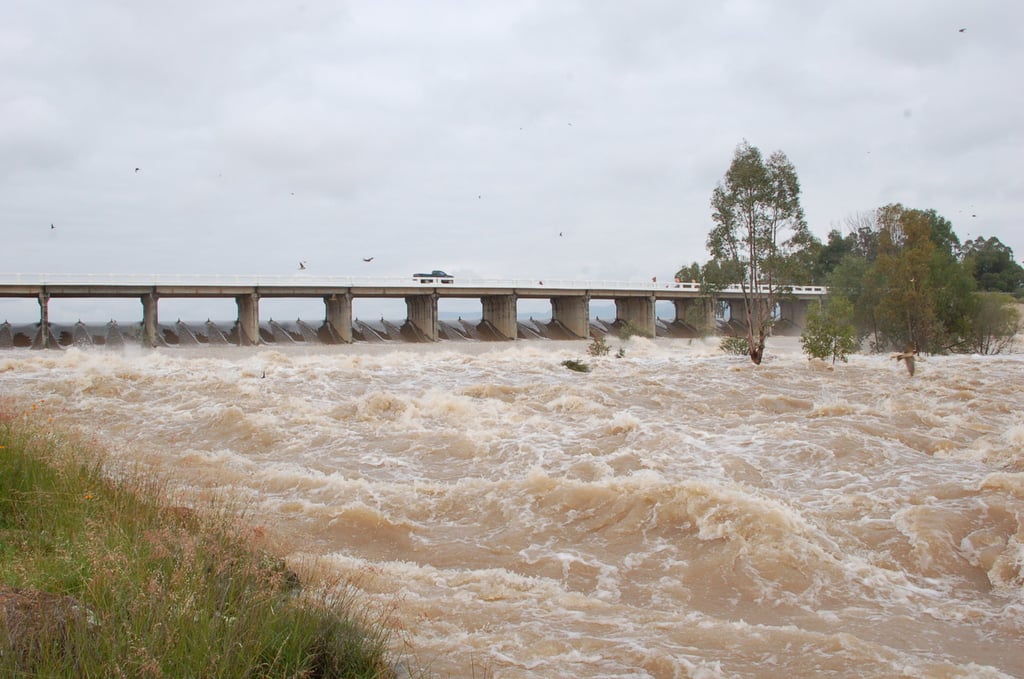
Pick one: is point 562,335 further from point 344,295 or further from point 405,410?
point 405,410

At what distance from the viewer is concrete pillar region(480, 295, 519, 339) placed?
50.4 metres

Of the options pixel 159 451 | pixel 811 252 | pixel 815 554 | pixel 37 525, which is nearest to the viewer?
pixel 37 525

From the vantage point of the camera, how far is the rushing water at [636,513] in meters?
5.67

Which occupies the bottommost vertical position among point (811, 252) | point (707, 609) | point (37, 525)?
point (707, 609)

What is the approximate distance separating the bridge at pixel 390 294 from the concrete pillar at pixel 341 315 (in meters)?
0.06

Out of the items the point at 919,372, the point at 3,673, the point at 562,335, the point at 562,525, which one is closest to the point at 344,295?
the point at 562,335

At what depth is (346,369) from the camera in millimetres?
28047

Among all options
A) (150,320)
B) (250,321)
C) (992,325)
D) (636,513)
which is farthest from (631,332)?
(636,513)

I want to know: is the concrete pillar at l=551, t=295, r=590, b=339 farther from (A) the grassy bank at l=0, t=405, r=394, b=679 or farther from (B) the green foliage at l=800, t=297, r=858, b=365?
(A) the grassy bank at l=0, t=405, r=394, b=679

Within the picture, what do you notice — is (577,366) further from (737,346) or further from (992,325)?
(992,325)

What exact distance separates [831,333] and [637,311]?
25627 millimetres

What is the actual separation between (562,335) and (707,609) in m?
46.6

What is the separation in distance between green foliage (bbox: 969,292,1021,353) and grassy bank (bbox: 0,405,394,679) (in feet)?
145

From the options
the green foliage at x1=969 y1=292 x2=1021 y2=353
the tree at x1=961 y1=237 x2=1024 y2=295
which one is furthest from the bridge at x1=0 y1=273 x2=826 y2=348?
the tree at x1=961 y1=237 x2=1024 y2=295
